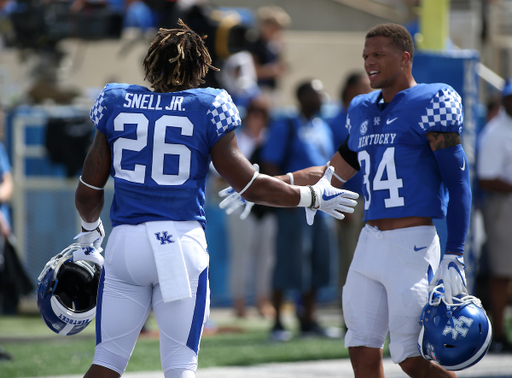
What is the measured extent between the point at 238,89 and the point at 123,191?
762cm

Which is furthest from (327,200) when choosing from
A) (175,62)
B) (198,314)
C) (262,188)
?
(175,62)

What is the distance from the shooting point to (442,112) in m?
3.82

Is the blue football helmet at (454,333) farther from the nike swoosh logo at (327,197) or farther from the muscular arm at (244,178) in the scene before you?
the muscular arm at (244,178)

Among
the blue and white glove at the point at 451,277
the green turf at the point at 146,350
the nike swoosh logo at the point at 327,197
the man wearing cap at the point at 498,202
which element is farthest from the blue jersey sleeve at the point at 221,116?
the man wearing cap at the point at 498,202

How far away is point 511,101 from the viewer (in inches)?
285

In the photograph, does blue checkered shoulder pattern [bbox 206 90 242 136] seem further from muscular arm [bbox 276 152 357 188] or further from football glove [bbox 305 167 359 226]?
muscular arm [bbox 276 152 357 188]

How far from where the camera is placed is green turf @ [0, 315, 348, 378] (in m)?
6.21

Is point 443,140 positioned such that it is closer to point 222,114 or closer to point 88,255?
point 222,114

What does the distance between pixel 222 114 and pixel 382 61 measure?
1092 mm

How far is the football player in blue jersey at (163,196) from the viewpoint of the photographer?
3334mm

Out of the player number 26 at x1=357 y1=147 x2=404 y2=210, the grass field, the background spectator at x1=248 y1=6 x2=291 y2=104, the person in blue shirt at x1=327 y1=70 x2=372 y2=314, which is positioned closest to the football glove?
the player number 26 at x1=357 y1=147 x2=404 y2=210

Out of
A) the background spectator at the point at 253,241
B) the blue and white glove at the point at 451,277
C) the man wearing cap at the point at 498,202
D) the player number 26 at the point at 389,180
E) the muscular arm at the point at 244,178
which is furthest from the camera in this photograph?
the background spectator at the point at 253,241

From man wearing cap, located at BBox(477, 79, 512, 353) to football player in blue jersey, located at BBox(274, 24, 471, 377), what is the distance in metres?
3.27

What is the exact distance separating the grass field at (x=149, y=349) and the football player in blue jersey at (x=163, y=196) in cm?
277
